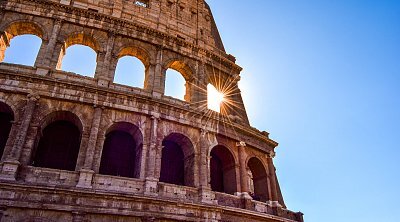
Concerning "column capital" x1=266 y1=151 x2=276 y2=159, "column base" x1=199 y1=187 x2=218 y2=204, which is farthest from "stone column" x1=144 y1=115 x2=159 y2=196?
"column capital" x1=266 y1=151 x2=276 y2=159

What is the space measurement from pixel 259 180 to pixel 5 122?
11.1 meters

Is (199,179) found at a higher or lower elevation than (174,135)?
lower

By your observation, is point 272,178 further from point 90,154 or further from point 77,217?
point 77,217

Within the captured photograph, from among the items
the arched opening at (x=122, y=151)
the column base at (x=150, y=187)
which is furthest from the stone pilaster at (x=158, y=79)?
the column base at (x=150, y=187)

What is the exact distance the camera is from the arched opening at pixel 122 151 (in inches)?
438

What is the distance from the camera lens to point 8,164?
9.00 meters

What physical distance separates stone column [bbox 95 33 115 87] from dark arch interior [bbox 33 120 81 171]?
6.85ft

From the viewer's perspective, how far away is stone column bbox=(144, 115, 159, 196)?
10169 millimetres

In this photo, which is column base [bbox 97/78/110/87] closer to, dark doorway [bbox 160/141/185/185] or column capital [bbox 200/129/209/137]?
dark doorway [bbox 160/141/185/185]

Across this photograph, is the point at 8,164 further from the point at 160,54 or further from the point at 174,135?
the point at 160,54

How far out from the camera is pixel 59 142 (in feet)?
36.0

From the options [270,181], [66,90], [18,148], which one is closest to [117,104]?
[66,90]

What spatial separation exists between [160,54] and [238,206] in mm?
7579

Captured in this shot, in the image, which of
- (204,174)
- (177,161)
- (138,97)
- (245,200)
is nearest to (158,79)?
(138,97)
